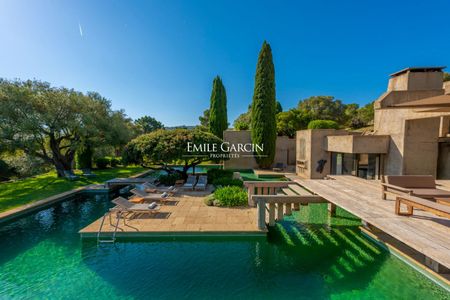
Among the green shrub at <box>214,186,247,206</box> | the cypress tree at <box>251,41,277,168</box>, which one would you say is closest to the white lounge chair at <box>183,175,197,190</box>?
the green shrub at <box>214,186,247,206</box>

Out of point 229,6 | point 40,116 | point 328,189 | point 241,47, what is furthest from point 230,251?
point 241,47

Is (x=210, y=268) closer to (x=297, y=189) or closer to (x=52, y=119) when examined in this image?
(x=297, y=189)

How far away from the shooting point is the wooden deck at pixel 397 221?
114 inches

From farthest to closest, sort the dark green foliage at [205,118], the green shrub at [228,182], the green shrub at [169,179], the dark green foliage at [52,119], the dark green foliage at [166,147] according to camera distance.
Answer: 1. the dark green foliage at [205,118]
2. the green shrub at [169,179]
3. the dark green foliage at [52,119]
4. the green shrub at [228,182]
5. the dark green foliage at [166,147]

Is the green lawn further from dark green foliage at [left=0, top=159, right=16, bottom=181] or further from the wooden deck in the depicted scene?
the wooden deck

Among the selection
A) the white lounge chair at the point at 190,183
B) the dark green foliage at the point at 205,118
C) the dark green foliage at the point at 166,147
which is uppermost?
the dark green foliage at the point at 205,118

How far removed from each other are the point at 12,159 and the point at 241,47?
23473mm

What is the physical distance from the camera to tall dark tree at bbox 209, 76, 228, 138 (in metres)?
25.9

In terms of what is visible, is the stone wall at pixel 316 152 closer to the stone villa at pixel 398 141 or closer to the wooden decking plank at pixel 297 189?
the stone villa at pixel 398 141

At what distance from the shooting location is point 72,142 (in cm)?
1584

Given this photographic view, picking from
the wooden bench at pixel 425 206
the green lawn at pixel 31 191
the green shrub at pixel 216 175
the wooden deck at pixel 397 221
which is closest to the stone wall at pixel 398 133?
the wooden deck at pixel 397 221

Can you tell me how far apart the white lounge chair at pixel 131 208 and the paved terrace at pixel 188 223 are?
283mm

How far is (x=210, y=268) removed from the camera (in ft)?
16.6

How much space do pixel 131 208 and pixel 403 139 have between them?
42.0ft
